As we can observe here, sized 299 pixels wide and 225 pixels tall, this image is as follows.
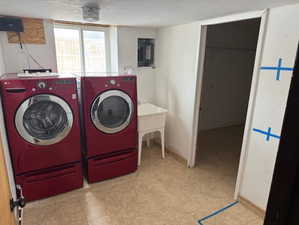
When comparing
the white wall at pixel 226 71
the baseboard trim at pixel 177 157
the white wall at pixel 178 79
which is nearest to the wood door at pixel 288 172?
the white wall at pixel 178 79

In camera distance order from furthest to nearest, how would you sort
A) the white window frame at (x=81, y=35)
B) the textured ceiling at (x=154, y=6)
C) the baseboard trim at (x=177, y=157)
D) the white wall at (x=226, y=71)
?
the white wall at (x=226, y=71), the baseboard trim at (x=177, y=157), the white window frame at (x=81, y=35), the textured ceiling at (x=154, y=6)

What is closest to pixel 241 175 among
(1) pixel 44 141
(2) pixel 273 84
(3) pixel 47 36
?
(2) pixel 273 84

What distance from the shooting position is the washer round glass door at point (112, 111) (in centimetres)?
224

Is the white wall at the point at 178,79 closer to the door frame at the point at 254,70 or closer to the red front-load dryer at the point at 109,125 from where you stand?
the door frame at the point at 254,70

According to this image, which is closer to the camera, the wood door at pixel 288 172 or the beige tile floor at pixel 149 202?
the wood door at pixel 288 172

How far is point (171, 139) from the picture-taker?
3.17m

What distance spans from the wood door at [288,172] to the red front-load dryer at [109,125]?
6.43 ft

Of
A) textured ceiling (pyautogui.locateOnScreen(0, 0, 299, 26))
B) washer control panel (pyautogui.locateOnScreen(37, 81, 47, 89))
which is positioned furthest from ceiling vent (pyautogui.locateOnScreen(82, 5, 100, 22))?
washer control panel (pyautogui.locateOnScreen(37, 81, 47, 89))

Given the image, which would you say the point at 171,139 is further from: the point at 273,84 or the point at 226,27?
the point at 226,27

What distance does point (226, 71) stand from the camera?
4141 mm

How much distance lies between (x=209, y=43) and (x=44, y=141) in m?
3.30

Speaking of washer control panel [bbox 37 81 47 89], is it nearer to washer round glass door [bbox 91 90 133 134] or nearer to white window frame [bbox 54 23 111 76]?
washer round glass door [bbox 91 90 133 134]

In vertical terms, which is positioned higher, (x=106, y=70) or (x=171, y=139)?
(x=106, y=70)

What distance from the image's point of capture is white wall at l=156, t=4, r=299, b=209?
159 centimetres
